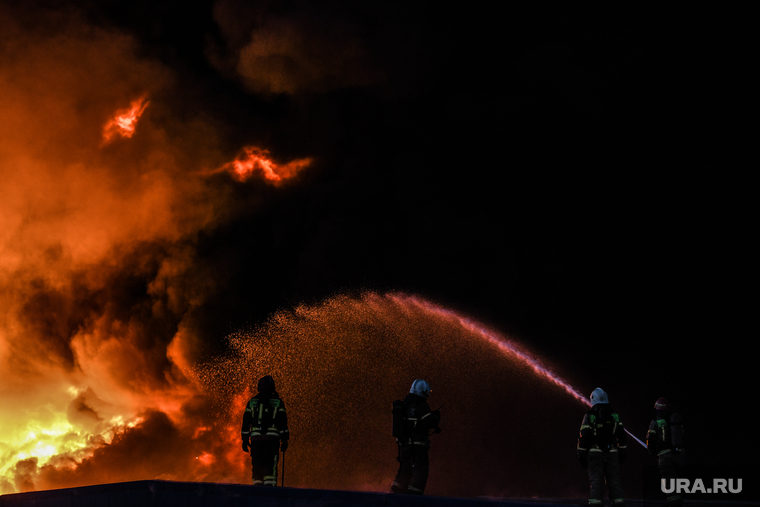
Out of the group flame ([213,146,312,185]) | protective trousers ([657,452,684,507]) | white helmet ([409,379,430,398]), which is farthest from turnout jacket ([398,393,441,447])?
flame ([213,146,312,185])

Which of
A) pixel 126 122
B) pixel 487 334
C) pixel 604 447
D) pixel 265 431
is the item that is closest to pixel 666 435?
pixel 604 447

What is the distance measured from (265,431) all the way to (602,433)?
213 inches

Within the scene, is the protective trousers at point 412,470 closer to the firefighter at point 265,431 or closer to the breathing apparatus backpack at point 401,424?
the breathing apparatus backpack at point 401,424

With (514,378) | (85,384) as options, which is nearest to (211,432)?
(85,384)

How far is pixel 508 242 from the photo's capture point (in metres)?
33.7

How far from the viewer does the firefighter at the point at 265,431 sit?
11.9 m

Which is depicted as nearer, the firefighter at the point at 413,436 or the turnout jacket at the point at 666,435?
the firefighter at the point at 413,436

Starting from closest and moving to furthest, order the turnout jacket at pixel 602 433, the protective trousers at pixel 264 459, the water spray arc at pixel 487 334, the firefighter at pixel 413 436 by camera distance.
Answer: the firefighter at pixel 413 436
the turnout jacket at pixel 602 433
the protective trousers at pixel 264 459
the water spray arc at pixel 487 334

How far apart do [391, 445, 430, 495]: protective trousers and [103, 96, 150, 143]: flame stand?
35642 mm

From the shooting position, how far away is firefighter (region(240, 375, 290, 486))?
11.9 metres

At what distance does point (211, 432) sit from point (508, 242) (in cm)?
1629
